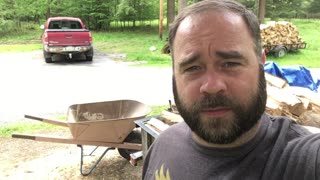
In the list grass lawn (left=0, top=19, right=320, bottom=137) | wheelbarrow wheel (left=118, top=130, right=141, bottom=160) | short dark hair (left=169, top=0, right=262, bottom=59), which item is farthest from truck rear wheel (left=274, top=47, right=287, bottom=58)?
short dark hair (left=169, top=0, right=262, bottom=59)

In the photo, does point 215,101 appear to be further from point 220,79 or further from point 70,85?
point 70,85

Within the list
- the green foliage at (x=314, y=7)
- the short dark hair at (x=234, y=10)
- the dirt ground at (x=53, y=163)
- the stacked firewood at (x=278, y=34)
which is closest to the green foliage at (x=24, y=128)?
the dirt ground at (x=53, y=163)

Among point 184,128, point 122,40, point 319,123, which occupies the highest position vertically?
point 184,128

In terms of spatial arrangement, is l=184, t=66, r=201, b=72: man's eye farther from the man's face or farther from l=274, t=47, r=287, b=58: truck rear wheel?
l=274, t=47, r=287, b=58: truck rear wheel

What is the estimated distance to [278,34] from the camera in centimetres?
1814

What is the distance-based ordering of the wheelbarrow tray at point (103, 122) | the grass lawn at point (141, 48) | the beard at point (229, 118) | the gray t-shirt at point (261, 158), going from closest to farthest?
the gray t-shirt at point (261, 158) < the beard at point (229, 118) < the wheelbarrow tray at point (103, 122) < the grass lawn at point (141, 48)

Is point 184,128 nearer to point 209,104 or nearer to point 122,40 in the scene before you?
point 209,104

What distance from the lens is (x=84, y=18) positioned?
32.7 meters

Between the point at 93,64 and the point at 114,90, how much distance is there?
18.1ft

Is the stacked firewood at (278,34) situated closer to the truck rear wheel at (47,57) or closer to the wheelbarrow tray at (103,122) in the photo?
the truck rear wheel at (47,57)

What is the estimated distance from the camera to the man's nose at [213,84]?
1.36 meters

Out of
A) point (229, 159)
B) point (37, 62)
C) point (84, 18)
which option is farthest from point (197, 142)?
point (84, 18)

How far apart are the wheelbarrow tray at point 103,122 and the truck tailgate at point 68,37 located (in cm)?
1029

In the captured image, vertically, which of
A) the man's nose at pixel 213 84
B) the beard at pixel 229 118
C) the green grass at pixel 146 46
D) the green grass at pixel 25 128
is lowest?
the green grass at pixel 146 46
